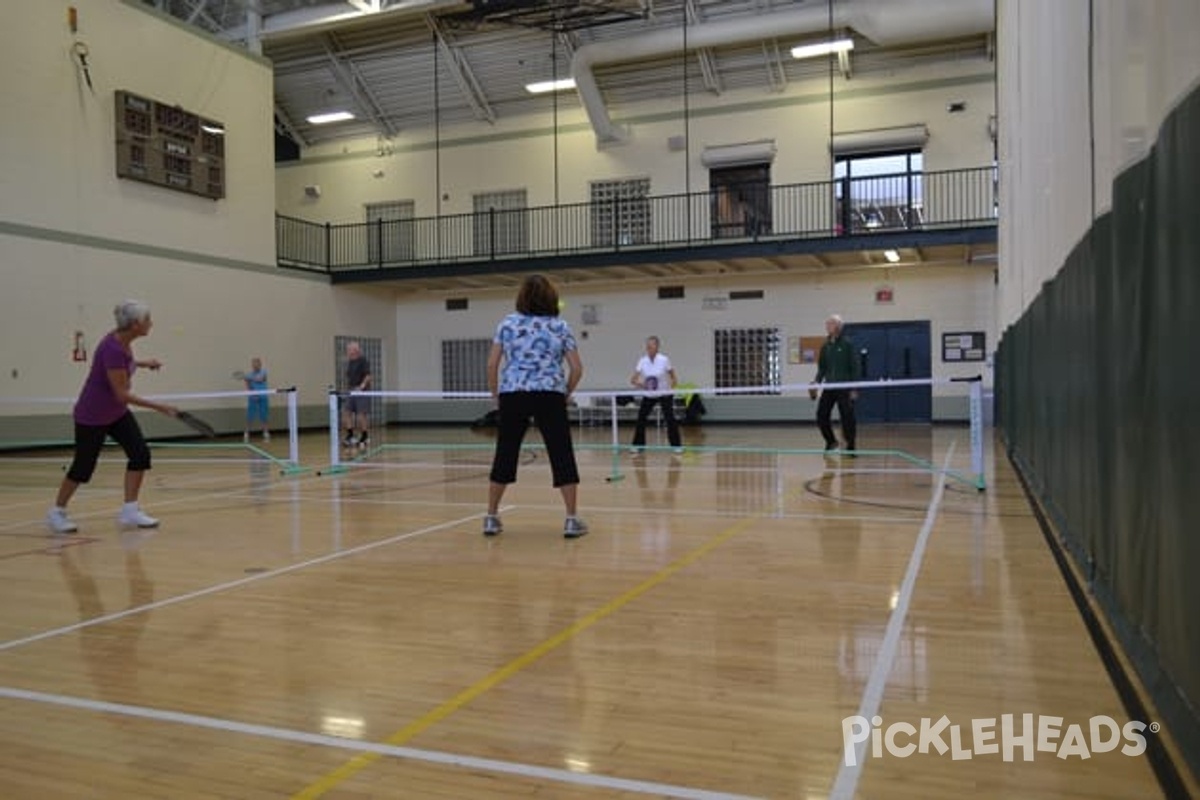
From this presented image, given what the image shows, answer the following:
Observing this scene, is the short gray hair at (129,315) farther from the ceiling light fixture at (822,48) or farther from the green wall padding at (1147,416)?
the ceiling light fixture at (822,48)

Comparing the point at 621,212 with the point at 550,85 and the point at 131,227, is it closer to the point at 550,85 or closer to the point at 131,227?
the point at 550,85

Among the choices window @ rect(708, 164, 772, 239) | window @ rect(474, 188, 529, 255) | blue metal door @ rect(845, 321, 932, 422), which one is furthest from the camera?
window @ rect(474, 188, 529, 255)

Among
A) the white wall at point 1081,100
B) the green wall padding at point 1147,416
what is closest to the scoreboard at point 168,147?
the white wall at point 1081,100

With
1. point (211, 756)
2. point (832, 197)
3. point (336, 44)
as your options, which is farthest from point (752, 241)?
point (211, 756)

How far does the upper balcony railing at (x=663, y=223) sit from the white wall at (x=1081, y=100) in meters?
10.5

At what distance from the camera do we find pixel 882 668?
3191mm

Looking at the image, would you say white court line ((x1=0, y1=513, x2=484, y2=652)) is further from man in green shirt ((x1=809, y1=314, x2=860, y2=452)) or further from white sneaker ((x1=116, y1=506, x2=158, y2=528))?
man in green shirt ((x1=809, y1=314, x2=860, y2=452))

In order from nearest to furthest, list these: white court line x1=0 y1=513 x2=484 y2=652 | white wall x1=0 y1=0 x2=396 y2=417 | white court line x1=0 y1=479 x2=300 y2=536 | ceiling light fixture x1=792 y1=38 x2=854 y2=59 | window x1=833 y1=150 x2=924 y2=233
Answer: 1. white court line x1=0 y1=513 x2=484 y2=652
2. white court line x1=0 y1=479 x2=300 y2=536
3. white wall x1=0 y1=0 x2=396 y2=417
4. ceiling light fixture x1=792 y1=38 x2=854 y2=59
5. window x1=833 y1=150 x2=924 y2=233

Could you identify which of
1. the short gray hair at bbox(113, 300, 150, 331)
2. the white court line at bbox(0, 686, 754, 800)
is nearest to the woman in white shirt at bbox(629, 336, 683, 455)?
the short gray hair at bbox(113, 300, 150, 331)

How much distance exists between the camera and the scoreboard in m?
17.5

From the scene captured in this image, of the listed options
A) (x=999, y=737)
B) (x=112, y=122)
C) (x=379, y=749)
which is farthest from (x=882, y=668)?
(x=112, y=122)

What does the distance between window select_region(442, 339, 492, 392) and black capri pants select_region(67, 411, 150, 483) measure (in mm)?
18090

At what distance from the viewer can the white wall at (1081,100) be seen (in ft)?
8.48

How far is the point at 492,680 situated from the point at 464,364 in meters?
22.3
